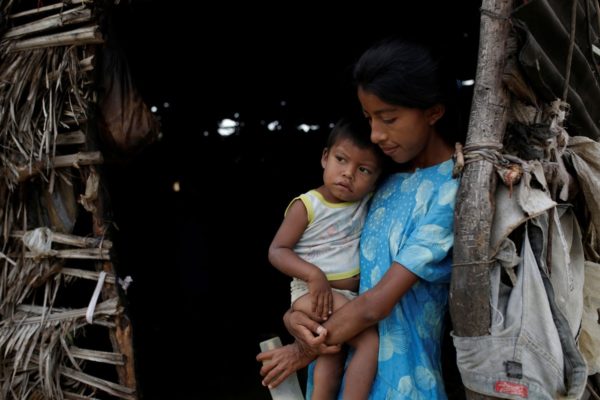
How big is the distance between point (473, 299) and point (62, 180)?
1950mm

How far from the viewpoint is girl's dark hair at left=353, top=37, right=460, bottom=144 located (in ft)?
5.76

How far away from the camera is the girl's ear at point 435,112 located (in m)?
1.83

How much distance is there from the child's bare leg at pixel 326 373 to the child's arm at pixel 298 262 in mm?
38

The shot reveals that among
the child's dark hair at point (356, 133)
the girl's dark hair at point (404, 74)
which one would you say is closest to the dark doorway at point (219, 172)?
the child's dark hair at point (356, 133)

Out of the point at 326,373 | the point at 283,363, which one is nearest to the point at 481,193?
the point at 326,373

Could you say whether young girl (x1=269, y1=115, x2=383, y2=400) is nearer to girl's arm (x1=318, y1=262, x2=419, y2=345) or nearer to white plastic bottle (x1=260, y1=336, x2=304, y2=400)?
girl's arm (x1=318, y1=262, x2=419, y2=345)

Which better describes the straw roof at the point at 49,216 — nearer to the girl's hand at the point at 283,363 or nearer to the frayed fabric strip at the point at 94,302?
the frayed fabric strip at the point at 94,302

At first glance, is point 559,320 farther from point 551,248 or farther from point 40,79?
point 40,79

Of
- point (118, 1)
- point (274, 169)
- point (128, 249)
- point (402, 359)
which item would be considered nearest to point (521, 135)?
point (402, 359)

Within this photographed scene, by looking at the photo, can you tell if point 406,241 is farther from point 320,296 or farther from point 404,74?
point 404,74

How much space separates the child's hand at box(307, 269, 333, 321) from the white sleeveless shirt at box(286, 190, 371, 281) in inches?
4.5

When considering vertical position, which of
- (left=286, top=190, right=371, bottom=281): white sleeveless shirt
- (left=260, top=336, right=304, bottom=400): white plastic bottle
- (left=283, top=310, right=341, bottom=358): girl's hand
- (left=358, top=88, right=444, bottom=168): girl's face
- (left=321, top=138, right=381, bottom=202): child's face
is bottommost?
(left=260, top=336, right=304, bottom=400): white plastic bottle

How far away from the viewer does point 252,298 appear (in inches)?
259

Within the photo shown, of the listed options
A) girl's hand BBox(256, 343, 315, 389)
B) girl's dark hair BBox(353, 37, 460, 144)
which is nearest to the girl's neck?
girl's dark hair BBox(353, 37, 460, 144)
